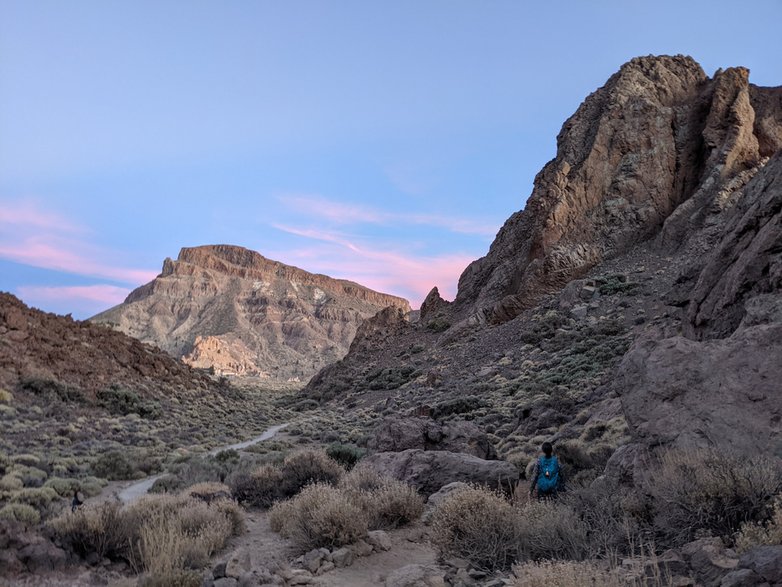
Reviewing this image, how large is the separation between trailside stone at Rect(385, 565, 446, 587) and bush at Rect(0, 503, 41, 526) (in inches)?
267

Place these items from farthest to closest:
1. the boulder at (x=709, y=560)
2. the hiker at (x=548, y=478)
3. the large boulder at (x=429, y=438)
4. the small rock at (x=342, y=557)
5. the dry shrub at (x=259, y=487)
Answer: the large boulder at (x=429, y=438)
the dry shrub at (x=259, y=487)
the hiker at (x=548, y=478)
the small rock at (x=342, y=557)
the boulder at (x=709, y=560)

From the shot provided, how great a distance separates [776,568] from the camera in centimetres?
364

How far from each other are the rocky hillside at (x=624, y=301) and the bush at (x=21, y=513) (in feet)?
31.3

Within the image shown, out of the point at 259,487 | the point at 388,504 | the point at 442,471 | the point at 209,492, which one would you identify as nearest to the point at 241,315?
the point at 259,487

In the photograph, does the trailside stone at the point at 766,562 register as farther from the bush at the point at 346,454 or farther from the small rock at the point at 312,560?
the bush at the point at 346,454

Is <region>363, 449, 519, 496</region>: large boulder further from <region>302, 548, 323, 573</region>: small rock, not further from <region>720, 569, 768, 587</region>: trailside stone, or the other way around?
<region>720, 569, 768, 587</region>: trailside stone

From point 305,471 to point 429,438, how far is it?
3.40 metres

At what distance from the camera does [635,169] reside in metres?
39.9

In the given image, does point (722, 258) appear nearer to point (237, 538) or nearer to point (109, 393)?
point (237, 538)

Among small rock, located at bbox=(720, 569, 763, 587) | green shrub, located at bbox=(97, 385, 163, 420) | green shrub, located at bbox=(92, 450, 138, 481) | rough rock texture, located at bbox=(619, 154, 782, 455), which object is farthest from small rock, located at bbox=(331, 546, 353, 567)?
green shrub, located at bbox=(97, 385, 163, 420)

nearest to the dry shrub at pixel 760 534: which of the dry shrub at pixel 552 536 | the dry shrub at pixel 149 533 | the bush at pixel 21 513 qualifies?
the dry shrub at pixel 552 536

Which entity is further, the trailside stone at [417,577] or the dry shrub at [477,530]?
the dry shrub at [477,530]

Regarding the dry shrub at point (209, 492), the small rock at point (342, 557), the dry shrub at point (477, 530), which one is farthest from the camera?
the dry shrub at point (209, 492)

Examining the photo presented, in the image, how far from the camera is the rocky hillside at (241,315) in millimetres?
121369
